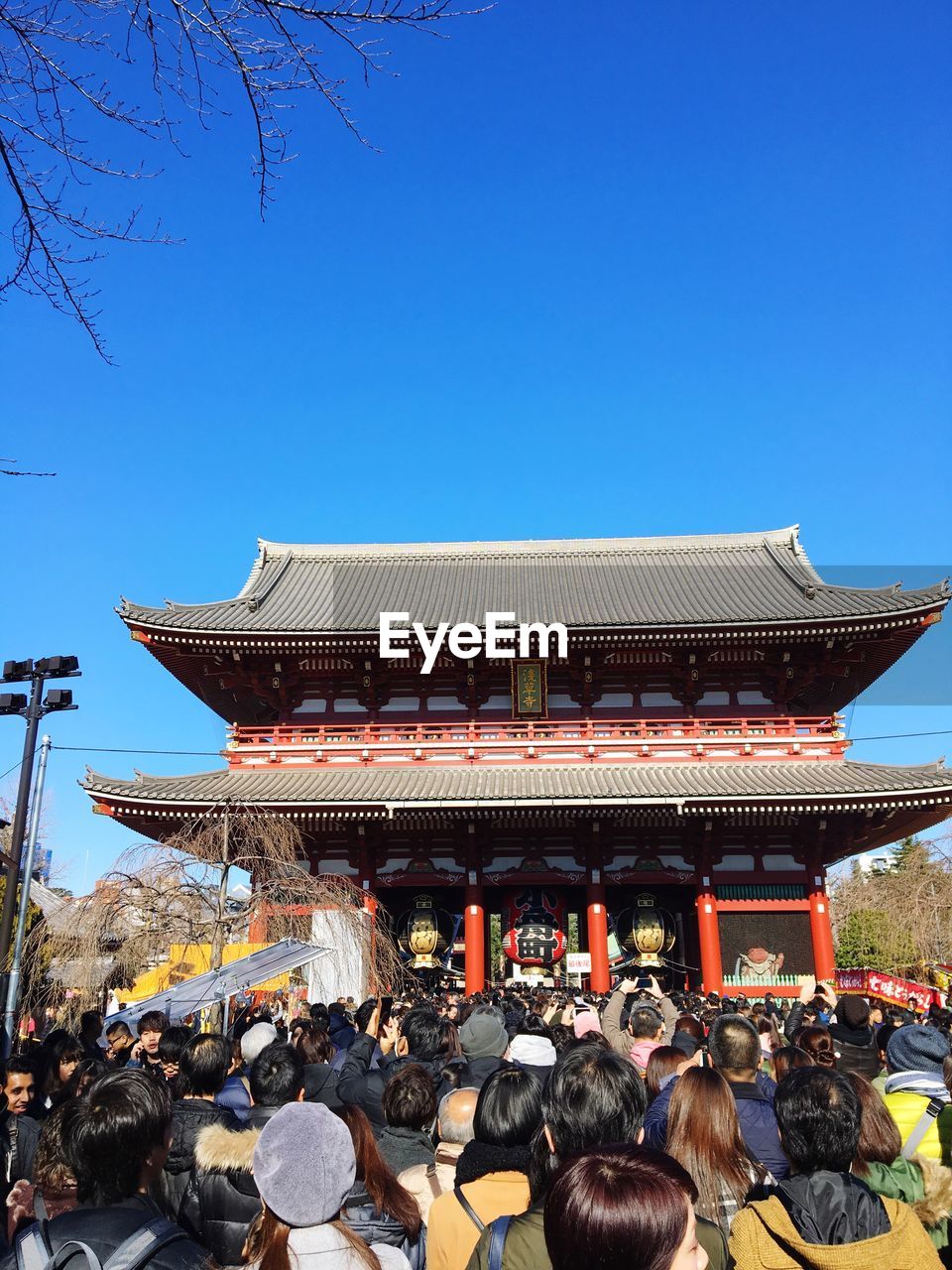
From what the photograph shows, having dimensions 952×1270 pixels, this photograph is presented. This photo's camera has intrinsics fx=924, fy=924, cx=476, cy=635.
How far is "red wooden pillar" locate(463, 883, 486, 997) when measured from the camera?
2062 centimetres

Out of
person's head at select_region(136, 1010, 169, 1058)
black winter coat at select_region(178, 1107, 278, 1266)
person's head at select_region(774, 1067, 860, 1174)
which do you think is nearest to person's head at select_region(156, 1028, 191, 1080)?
person's head at select_region(136, 1010, 169, 1058)

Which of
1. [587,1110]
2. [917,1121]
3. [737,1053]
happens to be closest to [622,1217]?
[587,1110]

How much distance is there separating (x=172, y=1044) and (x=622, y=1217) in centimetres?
546

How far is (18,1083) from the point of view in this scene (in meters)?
5.44

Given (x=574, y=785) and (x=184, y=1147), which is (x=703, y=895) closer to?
(x=574, y=785)

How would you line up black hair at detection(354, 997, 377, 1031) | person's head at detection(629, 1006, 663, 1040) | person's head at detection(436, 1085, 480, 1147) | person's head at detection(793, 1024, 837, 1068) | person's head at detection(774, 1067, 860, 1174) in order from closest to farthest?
person's head at detection(774, 1067, 860, 1174) < person's head at detection(436, 1085, 480, 1147) < person's head at detection(793, 1024, 837, 1068) < person's head at detection(629, 1006, 663, 1040) < black hair at detection(354, 997, 377, 1031)

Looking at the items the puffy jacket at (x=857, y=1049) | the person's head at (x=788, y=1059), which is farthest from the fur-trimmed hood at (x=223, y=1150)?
the puffy jacket at (x=857, y=1049)

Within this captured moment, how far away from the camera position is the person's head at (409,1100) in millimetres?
4645

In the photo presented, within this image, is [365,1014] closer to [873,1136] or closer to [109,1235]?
[873,1136]

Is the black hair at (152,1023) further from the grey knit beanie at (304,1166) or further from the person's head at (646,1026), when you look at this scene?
the grey knit beanie at (304,1166)

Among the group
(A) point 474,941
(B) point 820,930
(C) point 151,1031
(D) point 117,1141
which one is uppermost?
(B) point 820,930

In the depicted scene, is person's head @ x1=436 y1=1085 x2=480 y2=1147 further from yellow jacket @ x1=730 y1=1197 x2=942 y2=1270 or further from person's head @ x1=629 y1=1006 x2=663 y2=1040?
person's head @ x1=629 y1=1006 x2=663 y2=1040

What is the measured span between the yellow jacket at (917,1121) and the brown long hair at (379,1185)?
2.03m

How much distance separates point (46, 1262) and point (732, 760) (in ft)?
67.4
